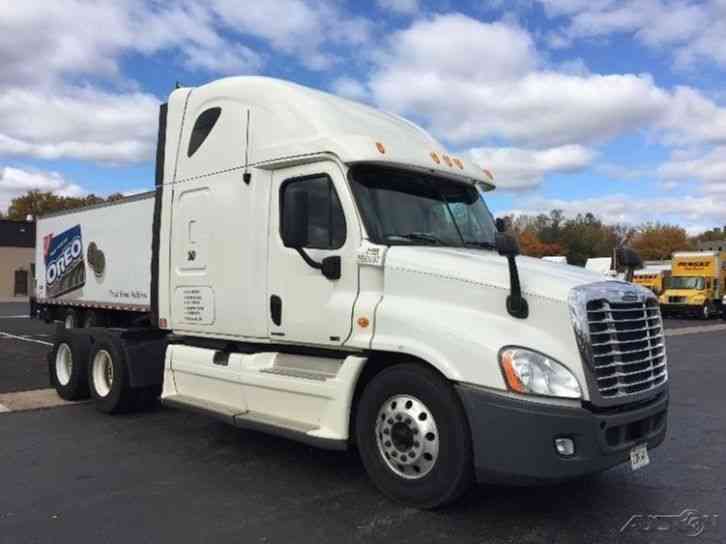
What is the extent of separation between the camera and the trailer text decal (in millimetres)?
11172

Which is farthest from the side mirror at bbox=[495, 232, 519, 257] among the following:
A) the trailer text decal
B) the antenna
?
the trailer text decal

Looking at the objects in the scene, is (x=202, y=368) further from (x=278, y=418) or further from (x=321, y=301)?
(x=321, y=301)

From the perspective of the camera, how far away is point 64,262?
11828 mm

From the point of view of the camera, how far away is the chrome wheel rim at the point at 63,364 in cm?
930

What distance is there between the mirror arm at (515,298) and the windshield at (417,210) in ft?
3.58

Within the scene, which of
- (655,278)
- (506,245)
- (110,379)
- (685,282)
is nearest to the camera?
(506,245)

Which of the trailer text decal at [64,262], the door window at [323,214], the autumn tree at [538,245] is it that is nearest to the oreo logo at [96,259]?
the trailer text decal at [64,262]

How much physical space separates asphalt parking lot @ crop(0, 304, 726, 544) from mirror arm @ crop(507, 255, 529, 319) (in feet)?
4.69

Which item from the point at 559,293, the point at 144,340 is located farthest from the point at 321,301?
the point at 144,340

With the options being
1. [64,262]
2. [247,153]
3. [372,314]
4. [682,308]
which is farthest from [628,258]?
[682,308]

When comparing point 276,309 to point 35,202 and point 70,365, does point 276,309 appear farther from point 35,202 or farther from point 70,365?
point 35,202

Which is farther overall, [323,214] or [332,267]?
[323,214]

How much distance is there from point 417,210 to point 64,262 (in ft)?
26.7

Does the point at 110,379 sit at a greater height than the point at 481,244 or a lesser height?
lesser
